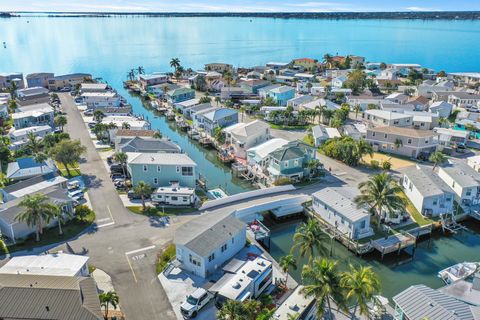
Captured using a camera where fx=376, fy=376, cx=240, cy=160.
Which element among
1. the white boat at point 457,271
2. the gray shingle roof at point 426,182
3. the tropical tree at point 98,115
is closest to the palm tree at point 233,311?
the white boat at point 457,271

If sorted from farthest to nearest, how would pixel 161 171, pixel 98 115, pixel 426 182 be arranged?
pixel 98 115 → pixel 161 171 → pixel 426 182

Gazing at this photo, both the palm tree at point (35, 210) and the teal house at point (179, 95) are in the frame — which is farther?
the teal house at point (179, 95)

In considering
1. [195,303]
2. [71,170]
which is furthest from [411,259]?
[71,170]

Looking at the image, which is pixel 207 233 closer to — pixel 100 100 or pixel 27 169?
pixel 27 169

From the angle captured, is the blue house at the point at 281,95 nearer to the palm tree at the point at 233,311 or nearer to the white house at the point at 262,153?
the white house at the point at 262,153

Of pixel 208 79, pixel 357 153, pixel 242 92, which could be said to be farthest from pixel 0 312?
pixel 208 79
